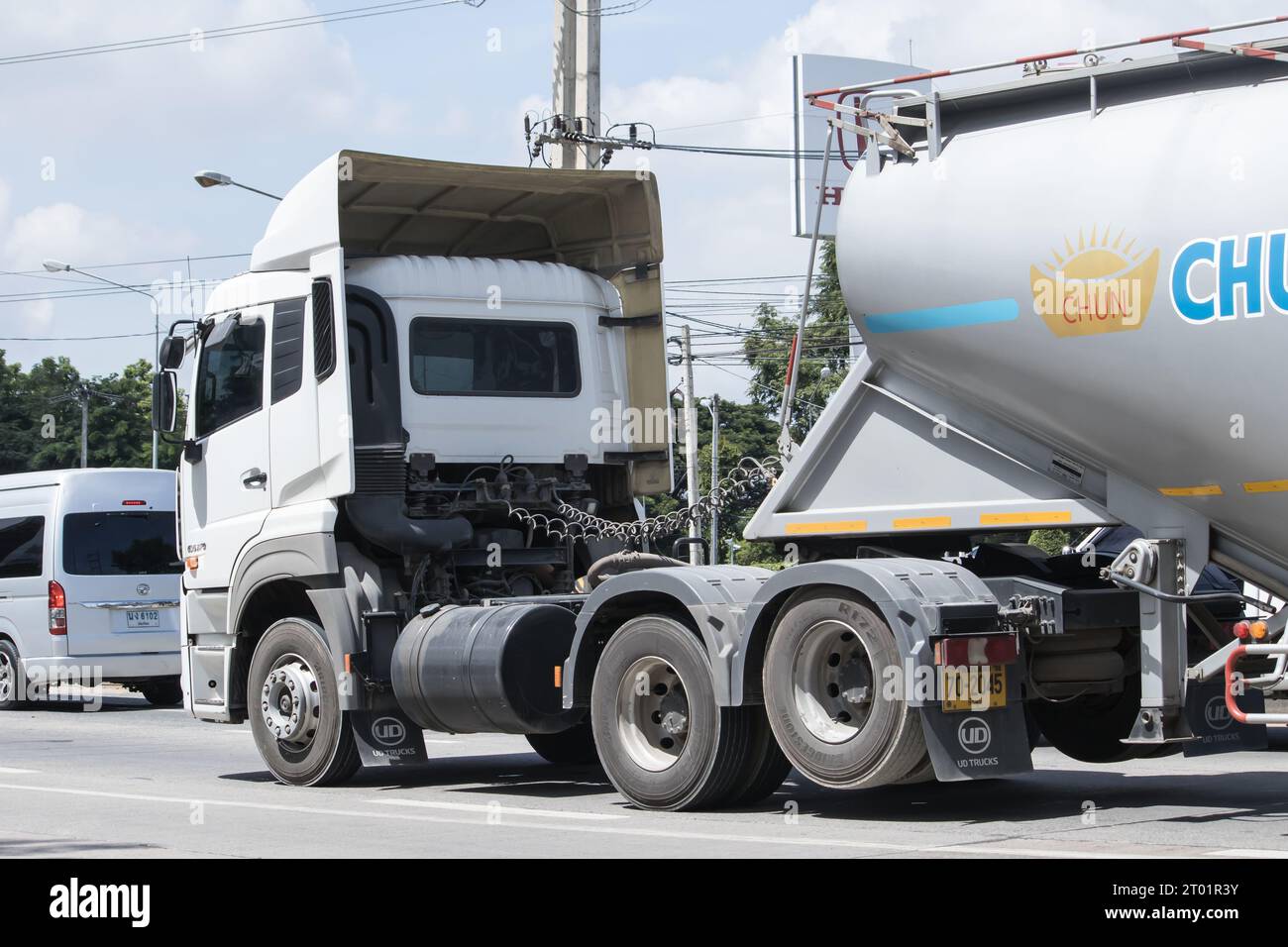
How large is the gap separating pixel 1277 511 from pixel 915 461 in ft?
6.61

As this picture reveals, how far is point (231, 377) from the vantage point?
12.4 metres

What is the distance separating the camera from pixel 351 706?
1140 cm

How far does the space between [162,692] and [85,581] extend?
2119mm

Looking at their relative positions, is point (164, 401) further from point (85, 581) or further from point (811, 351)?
point (811, 351)

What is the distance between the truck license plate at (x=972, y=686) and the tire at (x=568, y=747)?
15.5 ft

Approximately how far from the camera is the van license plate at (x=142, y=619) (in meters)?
20.6

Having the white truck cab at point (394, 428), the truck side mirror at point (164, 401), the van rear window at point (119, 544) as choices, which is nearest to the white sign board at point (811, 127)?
the van rear window at point (119, 544)

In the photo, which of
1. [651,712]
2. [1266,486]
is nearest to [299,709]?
[651,712]

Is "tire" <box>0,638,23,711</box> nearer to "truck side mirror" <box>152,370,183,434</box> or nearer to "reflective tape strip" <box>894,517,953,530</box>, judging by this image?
"truck side mirror" <box>152,370,183,434</box>

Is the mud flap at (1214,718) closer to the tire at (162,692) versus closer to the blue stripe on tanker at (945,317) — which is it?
the blue stripe on tanker at (945,317)

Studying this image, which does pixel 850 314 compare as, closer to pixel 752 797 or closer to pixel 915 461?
pixel 915 461

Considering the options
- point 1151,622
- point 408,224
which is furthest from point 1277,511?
point 408,224

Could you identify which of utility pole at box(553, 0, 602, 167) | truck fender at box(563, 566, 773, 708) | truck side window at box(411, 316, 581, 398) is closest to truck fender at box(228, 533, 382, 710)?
truck side window at box(411, 316, 581, 398)

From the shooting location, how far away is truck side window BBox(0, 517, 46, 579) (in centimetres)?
2072
